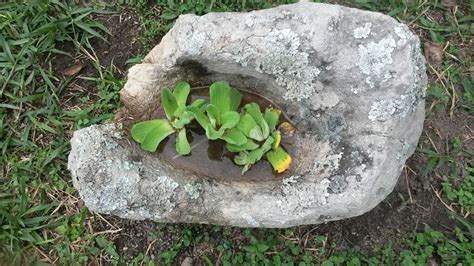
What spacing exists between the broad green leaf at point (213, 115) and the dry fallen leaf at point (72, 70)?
0.79 metres

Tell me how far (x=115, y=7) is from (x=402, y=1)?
121 cm

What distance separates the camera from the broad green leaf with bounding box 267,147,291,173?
6.63 feet

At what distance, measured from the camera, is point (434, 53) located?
2.54m

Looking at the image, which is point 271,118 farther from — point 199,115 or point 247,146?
point 199,115

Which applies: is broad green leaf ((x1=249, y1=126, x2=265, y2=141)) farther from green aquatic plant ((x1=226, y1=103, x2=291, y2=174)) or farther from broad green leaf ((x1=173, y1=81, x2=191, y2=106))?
broad green leaf ((x1=173, y1=81, x2=191, y2=106))

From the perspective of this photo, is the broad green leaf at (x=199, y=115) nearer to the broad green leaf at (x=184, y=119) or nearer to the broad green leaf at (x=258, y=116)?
the broad green leaf at (x=184, y=119)

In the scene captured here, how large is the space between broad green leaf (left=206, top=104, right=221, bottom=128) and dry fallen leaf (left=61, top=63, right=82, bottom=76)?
792 mm

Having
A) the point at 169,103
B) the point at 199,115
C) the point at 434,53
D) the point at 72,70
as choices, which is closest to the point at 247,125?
the point at 199,115

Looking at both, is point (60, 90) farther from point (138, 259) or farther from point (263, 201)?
point (263, 201)

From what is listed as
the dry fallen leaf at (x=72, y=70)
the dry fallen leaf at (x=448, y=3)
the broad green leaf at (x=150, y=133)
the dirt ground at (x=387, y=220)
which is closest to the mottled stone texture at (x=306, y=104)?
the broad green leaf at (x=150, y=133)

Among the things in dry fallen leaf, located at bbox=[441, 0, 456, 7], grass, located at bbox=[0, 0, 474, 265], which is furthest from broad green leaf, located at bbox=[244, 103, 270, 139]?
dry fallen leaf, located at bbox=[441, 0, 456, 7]

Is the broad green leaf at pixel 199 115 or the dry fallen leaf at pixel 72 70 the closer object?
the broad green leaf at pixel 199 115

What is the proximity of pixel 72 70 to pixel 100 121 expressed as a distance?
0.86 feet

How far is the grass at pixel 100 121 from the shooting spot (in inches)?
89.7
